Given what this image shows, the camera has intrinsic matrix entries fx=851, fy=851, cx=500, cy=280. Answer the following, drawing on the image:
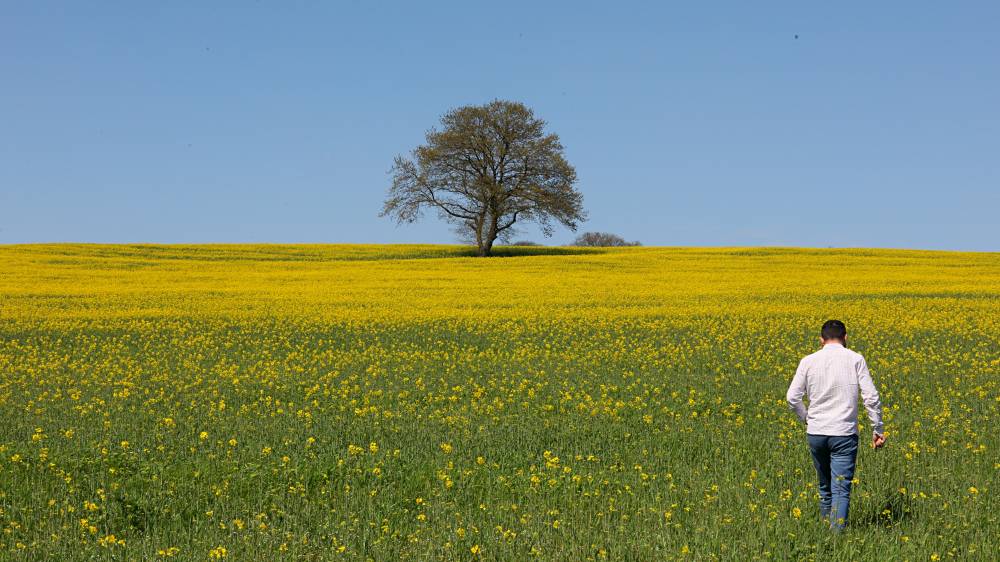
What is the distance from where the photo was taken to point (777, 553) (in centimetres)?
668

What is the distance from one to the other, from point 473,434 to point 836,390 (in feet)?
17.1

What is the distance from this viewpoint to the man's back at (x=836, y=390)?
7387 mm

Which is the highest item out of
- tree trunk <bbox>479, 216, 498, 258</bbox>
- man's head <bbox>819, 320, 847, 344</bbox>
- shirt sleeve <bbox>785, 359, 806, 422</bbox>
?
tree trunk <bbox>479, 216, 498, 258</bbox>

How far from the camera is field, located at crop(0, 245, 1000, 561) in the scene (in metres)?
7.41

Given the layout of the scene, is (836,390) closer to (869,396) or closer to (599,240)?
(869,396)

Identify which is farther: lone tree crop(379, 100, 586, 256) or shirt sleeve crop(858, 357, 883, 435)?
lone tree crop(379, 100, 586, 256)

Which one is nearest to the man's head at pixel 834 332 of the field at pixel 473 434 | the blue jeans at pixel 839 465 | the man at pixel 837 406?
the man at pixel 837 406

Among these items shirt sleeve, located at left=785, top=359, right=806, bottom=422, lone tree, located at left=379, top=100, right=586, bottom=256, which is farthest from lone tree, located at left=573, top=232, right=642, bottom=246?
shirt sleeve, located at left=785, top=359, right=806, bottom=422

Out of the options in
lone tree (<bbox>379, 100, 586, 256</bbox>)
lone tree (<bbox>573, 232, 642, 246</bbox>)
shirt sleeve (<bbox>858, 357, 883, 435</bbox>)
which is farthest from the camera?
lone tree (<bbox>573, 232, 642, 246</bbox>)

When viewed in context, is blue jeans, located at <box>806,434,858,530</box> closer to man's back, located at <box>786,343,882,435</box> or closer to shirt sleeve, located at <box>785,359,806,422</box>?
man's back, located at <box>786,343,882,435</box>

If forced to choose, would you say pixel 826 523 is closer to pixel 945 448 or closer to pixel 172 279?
pixel 945 448

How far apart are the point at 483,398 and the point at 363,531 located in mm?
6629

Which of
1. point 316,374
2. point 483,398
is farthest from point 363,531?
point 316,374

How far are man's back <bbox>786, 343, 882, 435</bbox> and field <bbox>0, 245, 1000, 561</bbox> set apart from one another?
934 millimetres
